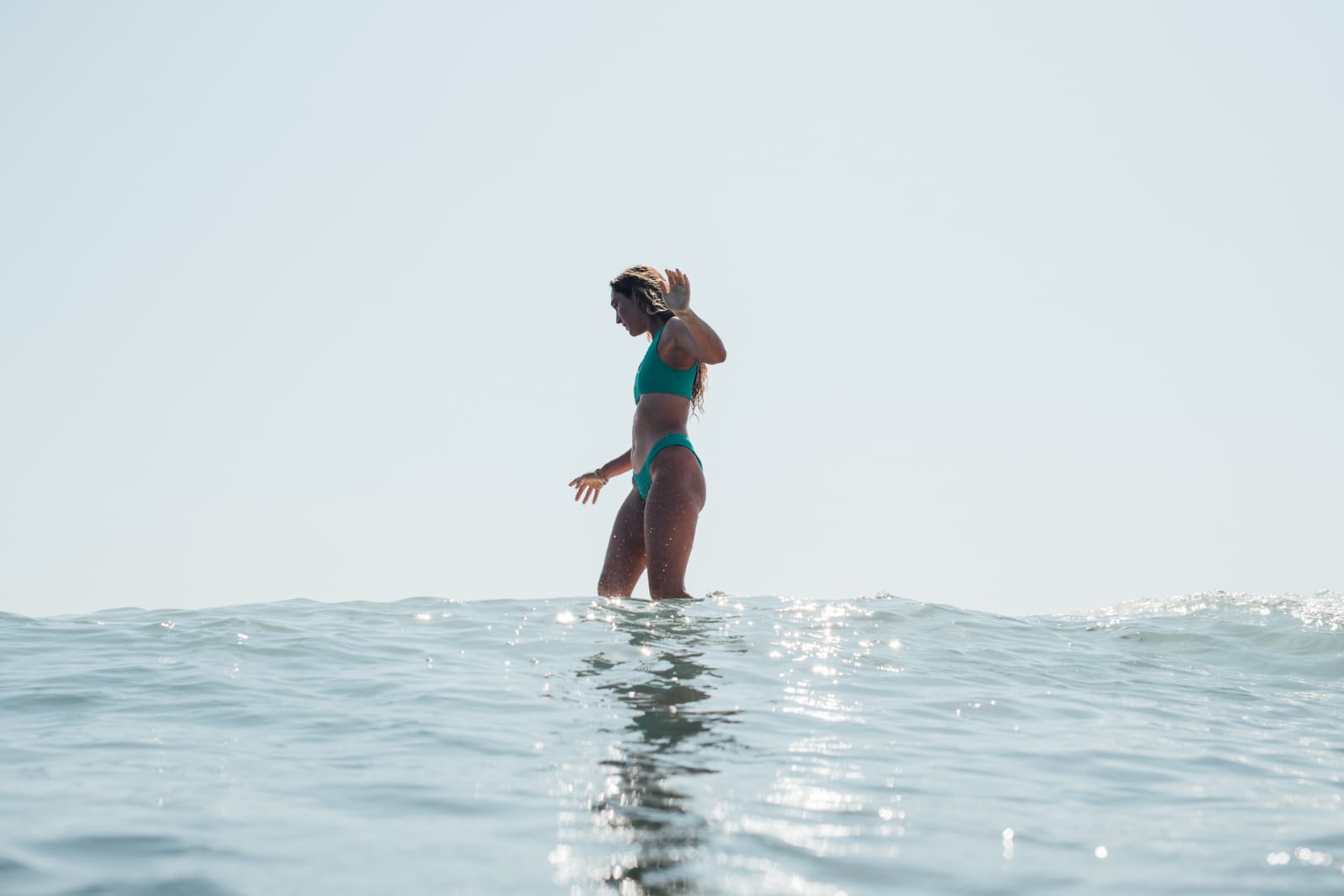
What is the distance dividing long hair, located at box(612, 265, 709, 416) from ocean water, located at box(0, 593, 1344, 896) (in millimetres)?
1710

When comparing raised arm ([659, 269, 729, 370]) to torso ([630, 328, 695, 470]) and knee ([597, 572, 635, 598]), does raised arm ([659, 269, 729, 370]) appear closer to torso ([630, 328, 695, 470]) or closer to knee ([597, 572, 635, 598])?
torso ([630, 328, 695, 470])

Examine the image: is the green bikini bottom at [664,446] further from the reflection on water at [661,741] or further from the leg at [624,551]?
the reflection on water at [661,741]

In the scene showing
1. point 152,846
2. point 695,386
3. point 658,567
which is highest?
point 695,386

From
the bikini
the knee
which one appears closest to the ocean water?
the knee

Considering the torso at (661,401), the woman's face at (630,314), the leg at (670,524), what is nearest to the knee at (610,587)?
the leg at (670,524)

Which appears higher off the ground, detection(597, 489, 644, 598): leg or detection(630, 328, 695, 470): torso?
detection(630, 328, 695, 470): torso

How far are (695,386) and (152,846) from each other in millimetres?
5418

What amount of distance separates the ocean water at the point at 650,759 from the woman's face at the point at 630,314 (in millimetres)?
2049

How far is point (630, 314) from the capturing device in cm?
787

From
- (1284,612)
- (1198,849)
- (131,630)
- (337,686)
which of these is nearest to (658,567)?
(337,686)

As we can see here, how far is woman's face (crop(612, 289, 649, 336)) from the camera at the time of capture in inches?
309

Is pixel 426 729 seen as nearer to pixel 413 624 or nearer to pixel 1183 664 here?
pixel 413 624

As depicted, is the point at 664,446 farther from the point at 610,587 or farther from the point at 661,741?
the point at 661,741

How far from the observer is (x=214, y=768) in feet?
11.9
